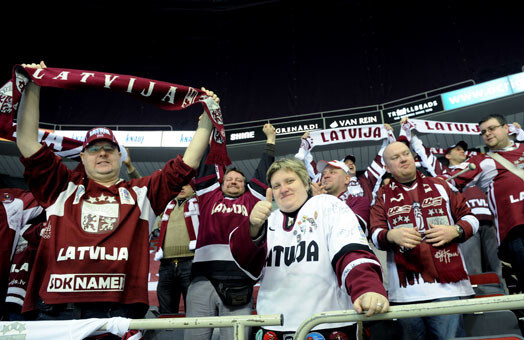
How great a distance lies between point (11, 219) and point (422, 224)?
3.13 meters

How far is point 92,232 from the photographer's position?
2248mm

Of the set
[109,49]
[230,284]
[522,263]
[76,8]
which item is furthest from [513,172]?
[76,8]

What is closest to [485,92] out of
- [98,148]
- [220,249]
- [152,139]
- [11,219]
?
[152,139]

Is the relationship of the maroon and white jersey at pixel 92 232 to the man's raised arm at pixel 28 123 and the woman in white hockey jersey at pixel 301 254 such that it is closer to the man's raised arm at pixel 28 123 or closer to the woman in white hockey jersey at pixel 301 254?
the man's raised arm at pixel 28 123

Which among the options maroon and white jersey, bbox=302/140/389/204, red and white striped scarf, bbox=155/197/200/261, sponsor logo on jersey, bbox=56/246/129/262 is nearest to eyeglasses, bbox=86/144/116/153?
sponsor logo on jersey, bbox=56/246/129/262

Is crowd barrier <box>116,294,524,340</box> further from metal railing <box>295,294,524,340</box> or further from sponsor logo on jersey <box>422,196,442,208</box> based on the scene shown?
sponsor logo on jersey <box>422,196,442,208</box>

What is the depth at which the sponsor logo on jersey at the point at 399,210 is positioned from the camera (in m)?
2.79

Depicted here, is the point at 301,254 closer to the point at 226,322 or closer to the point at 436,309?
the point at 226,322

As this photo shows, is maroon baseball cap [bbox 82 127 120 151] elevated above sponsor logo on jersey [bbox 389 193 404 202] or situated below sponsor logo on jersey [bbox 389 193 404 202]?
above

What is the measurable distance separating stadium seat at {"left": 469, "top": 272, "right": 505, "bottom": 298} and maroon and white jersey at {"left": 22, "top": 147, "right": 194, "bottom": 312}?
9.09 ft

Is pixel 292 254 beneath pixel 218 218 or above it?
beneath

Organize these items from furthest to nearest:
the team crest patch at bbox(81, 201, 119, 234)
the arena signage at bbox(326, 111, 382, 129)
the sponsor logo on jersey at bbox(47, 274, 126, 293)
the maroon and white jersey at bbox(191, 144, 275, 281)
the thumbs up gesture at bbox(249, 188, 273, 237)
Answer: the arena signage at bbox(326, 111, 382, 129)
the maroon and white jersey at bbox(191, 144, 275, 281)
the team crest patch at bbox(81, 201, 119, 234)
the sponsor logo on jersey at bbox(47, 274, 126, 293)
the thumbs up gesture at bbox(249, 188, 273, 237)

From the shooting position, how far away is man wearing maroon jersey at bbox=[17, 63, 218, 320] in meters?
2.10

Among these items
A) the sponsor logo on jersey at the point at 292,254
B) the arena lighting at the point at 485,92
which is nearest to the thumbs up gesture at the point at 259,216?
the sponsor logo on jersey at the point at 292,254
